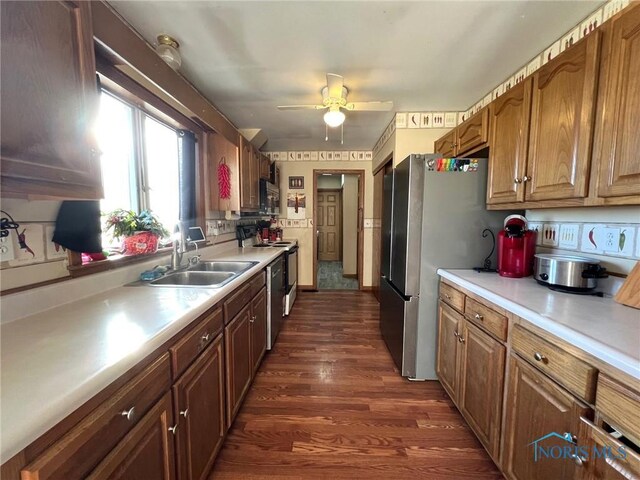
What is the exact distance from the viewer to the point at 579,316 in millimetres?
980

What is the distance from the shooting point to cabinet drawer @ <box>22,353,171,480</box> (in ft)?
1.67

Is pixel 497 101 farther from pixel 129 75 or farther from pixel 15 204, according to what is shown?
pixel 15 204

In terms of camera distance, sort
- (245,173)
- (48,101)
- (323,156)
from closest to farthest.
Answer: (48,101) → (245,173) → (323,156)

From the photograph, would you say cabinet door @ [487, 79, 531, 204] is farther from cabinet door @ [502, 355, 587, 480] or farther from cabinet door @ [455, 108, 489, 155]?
cabinet door @ [502, 355, 587, 480]

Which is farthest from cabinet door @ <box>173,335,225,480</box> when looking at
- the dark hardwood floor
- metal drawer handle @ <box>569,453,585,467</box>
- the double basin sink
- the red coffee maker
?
the red coffee maker

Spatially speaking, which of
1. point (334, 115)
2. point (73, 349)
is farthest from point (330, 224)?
point (73, 349)

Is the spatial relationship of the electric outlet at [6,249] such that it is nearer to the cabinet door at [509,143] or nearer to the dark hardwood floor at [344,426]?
the dark hardwood floor at [344,426]

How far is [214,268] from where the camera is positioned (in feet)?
7.12

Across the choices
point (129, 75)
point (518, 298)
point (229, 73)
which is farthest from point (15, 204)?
point (518, 298)

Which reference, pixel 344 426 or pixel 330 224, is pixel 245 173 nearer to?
pixel 344 426

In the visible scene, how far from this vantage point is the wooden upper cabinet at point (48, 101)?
686 mm

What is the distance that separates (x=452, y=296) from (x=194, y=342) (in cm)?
153

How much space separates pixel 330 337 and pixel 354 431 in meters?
1.21

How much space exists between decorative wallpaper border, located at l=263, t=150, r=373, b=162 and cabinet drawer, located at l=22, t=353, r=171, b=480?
3953 millimetres
